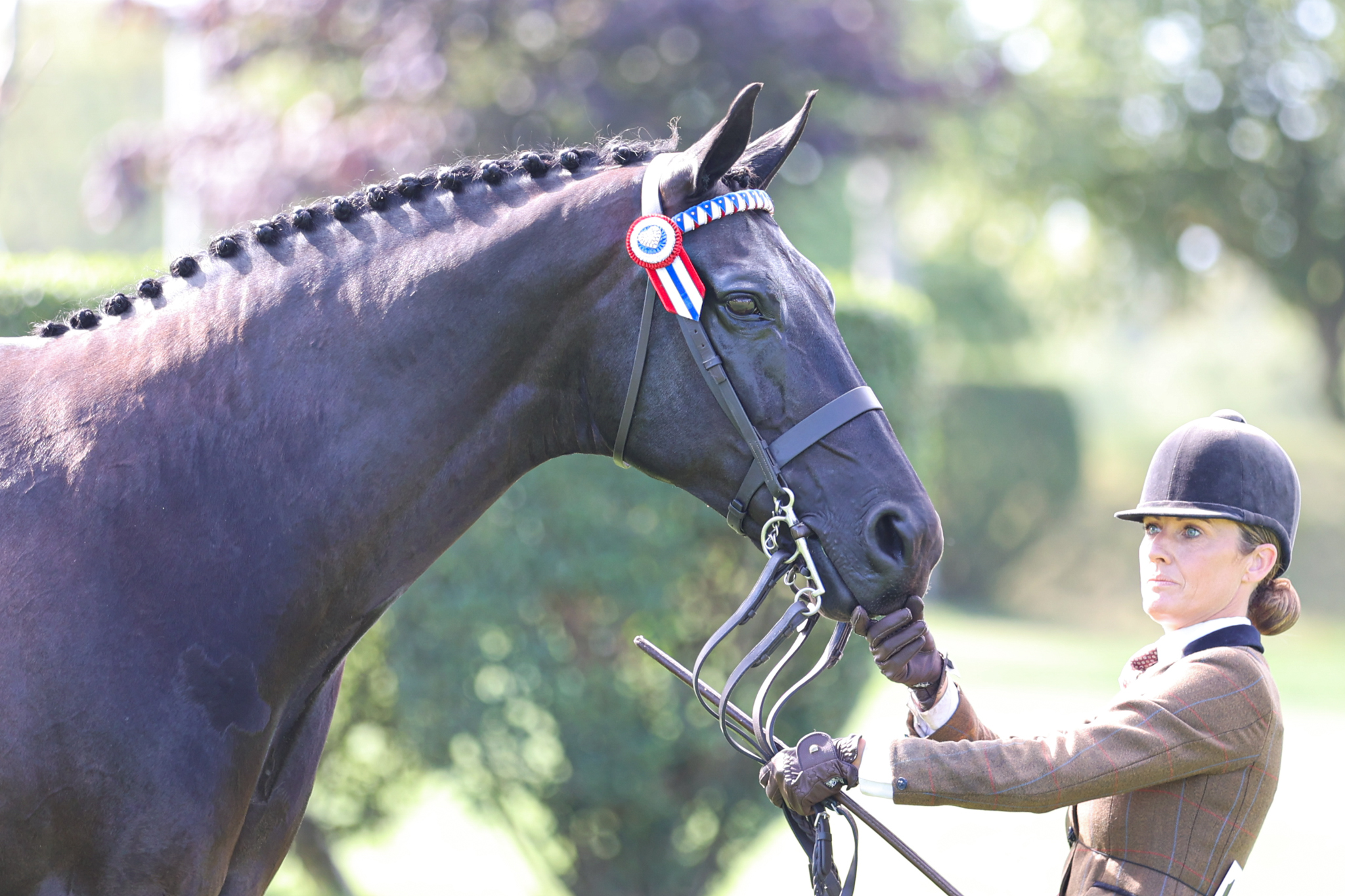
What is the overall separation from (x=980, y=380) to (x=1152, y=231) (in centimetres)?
618

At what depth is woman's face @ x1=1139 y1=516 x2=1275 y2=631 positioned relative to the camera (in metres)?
2.31

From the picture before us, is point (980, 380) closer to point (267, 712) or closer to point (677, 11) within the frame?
point (677, 11)

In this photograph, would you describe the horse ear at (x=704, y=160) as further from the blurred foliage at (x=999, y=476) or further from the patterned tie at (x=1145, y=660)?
the blurred foliage at (x=999, y=476)

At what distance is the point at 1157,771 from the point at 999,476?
54.9ft

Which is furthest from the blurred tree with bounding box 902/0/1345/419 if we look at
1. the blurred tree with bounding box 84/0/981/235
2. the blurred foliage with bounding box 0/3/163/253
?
the blurred foliage with bounding box 0/3/163/253

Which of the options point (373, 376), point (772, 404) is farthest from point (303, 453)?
point (772, 404)

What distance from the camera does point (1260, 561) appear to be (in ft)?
7.66

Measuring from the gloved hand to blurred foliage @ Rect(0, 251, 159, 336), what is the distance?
12.7ft

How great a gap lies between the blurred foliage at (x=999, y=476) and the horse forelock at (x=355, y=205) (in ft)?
53.5

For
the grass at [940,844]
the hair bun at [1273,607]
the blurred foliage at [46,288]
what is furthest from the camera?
the grass at [940,844]

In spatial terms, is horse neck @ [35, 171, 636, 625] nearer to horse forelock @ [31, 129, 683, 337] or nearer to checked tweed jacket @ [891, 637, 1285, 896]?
horse forelock @ [31, 129, 683, 337]

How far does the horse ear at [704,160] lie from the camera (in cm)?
216

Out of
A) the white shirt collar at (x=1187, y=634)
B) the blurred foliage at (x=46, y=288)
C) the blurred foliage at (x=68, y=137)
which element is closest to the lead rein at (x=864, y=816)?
the white shirt collar at (x=1187, y=634)

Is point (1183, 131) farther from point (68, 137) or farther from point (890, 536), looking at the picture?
point (68, 137)
